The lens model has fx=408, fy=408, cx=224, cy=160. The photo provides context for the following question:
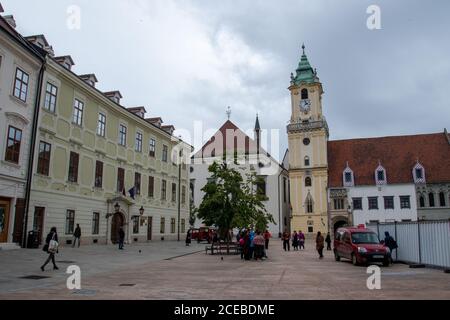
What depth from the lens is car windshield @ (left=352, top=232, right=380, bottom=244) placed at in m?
20.3

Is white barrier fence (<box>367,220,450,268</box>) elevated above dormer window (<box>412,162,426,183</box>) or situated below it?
below

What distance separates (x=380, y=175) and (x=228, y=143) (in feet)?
87.8

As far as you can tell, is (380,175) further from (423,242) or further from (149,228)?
(423,242)

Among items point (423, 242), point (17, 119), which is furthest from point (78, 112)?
point (423, 242)

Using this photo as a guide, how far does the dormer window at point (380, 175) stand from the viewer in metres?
57.4

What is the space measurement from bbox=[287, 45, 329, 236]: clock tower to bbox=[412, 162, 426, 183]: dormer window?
12.0 metres

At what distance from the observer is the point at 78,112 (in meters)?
29.3

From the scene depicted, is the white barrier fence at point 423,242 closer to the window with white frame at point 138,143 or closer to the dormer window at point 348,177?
the window with white frame at point 138,143

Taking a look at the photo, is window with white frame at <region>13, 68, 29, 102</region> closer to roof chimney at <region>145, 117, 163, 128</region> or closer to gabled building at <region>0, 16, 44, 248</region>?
gabled building at <region>0, 16, 44, 248</region>

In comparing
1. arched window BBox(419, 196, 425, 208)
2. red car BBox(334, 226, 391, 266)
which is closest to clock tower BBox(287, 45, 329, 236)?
arched window BBox(419, 196, 425, 208)

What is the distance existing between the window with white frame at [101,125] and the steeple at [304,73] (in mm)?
40466

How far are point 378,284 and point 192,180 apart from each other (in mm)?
→ 60646

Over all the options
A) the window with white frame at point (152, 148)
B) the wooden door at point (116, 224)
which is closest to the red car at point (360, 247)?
the wooden door at point (116, 224)
